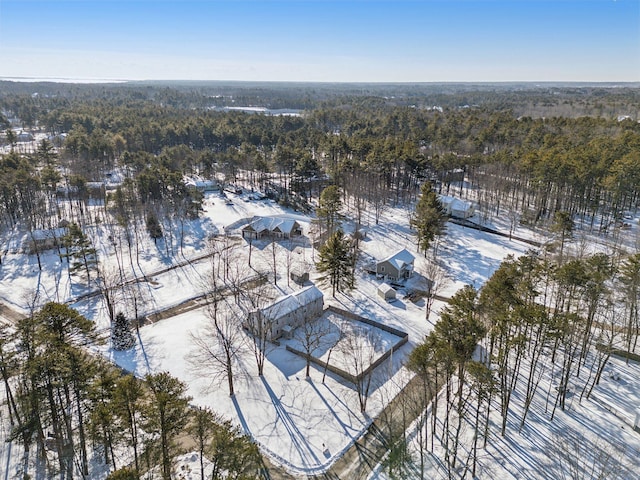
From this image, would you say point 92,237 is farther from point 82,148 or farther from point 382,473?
point 382,473

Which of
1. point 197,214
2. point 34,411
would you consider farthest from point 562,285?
point 197,214

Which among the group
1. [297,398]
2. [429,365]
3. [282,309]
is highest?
[429,365]

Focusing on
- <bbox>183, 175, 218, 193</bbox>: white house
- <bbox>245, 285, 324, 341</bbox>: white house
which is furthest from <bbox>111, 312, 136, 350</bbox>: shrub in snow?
<bbox>183, 175, 218, 193</bbox>: white house

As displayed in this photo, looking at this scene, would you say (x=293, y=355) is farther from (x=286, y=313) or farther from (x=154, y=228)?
(x=154, y=228)

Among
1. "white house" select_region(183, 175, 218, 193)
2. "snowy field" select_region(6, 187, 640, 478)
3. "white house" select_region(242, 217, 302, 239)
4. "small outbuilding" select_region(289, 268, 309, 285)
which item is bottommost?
"snowy field" select_region(6, 187, 640, 478)

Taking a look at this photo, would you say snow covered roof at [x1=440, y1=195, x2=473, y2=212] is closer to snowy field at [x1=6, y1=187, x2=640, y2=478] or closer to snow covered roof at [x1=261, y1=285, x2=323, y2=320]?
snowy field at [x1=6, y1=187, x2=640, y2=478]

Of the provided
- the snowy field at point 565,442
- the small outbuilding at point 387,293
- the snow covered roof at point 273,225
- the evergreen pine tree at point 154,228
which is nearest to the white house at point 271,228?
the snow covered roof at point 273,225
